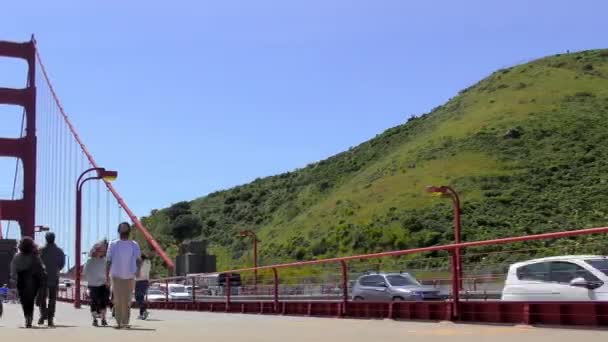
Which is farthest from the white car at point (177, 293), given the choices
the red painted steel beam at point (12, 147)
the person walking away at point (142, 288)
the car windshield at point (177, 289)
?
the red painted steel beam at point (12, 147)

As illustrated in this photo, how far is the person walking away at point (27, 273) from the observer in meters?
14.0

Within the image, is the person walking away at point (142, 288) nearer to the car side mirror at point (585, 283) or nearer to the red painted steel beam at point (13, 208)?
the car side mirror at point (585, 283)

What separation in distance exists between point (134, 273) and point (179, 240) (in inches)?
3378

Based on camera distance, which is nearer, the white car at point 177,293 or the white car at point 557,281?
the white car at point 557,281

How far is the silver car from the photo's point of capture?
20.9 meters

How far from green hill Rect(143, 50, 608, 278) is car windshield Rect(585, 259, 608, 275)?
2006 inches

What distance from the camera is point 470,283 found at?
14336 mm

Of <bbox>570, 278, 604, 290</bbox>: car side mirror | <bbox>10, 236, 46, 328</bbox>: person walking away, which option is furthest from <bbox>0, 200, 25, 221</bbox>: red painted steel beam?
<bbox>570, 278, 604, 290</bbox>: car side mirror

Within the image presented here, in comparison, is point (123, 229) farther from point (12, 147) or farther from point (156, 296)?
point (12, 147)

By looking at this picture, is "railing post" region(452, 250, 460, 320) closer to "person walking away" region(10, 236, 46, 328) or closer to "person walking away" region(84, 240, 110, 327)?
"person walking away" region(84, 240, 110, 327)

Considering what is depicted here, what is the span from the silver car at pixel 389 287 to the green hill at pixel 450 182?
40519mm

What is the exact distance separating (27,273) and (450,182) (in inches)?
2546

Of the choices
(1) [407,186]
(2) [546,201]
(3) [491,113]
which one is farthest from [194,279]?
(3) [491,113]

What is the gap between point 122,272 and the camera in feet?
45.7
